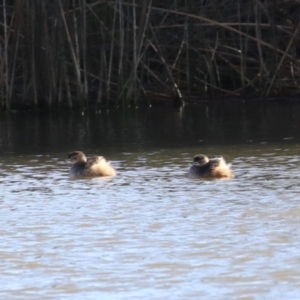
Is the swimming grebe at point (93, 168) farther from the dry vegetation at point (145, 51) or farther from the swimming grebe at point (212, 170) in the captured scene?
the dry vegetation at point (145, 51)

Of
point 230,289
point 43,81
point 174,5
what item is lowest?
point 230,289

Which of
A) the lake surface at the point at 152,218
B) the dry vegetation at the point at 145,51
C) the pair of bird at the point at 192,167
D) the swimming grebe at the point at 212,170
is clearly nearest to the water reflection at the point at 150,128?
the lake surface at the point at 152,218

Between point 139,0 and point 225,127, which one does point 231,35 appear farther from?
point 225,127

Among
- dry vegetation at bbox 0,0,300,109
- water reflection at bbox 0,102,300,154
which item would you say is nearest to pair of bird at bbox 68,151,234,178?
water reflection at bbox 0,102,300,154

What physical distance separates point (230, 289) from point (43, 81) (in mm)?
10602

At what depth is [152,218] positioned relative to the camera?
22.6 ft

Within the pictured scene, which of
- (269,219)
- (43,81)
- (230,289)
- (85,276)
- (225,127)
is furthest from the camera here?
(43,81)

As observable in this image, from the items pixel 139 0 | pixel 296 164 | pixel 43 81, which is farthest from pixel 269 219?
pixel 139 0

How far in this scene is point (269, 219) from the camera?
671cm

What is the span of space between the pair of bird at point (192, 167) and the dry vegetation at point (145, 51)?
18.6 ft

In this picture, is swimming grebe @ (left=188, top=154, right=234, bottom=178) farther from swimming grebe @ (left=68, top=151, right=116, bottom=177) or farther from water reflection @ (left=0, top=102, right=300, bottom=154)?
water reflection @ (left=0, top=102, right=300, bottom=154)

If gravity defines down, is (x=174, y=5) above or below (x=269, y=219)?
above

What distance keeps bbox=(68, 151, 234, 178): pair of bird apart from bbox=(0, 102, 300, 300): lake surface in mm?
103

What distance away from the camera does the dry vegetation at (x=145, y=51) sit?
49.3ft
